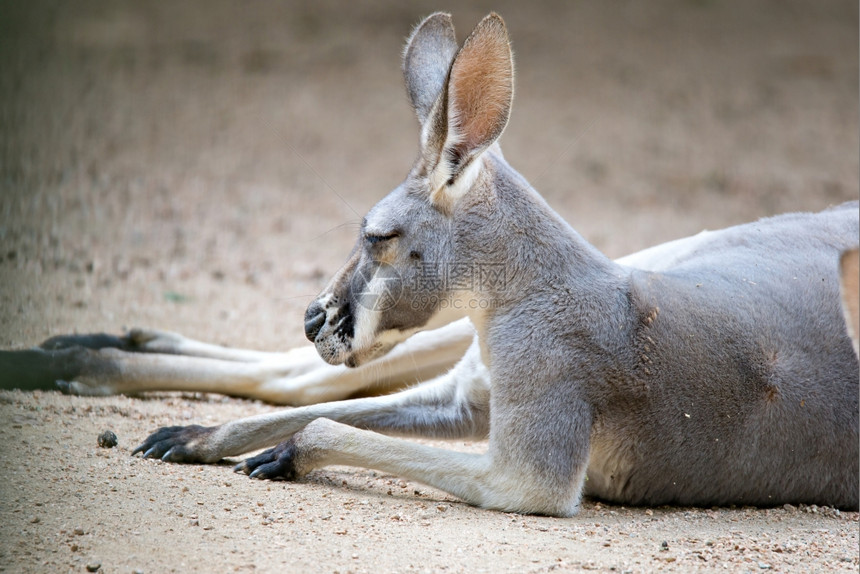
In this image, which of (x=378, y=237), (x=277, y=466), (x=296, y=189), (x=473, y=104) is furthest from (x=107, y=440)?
(x=296, y=189)

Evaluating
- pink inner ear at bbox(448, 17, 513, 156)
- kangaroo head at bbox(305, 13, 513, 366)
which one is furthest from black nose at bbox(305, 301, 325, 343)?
pink inner ear at bbox(448, 17, 513, 156)

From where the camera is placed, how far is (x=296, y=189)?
8.91m

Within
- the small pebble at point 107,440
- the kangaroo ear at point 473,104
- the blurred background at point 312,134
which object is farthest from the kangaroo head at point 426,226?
the blurred background at point 312,134

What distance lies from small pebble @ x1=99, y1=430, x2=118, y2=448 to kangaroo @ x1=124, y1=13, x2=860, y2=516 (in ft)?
0.82

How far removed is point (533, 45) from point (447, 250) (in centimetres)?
835

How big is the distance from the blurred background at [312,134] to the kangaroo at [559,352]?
2299 millimetres

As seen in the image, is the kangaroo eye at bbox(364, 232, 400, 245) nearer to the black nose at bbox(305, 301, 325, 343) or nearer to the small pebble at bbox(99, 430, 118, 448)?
the black nose at bbox(305, 301, 325, 343)

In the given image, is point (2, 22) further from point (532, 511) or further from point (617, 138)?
point (617, 138)

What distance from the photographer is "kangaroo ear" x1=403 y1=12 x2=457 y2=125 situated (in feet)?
12.7

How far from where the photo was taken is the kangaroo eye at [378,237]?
3.56m

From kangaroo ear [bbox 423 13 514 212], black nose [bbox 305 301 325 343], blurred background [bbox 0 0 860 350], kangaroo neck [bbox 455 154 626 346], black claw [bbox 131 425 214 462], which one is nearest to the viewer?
kangaroo ear [bbox 423 13 514 212]

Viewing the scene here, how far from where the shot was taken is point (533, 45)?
1138 centimetres

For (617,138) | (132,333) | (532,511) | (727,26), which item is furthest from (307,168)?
(532,511)

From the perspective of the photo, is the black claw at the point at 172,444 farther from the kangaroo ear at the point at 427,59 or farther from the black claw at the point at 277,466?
the kangaroo ear at the point at 427,59
